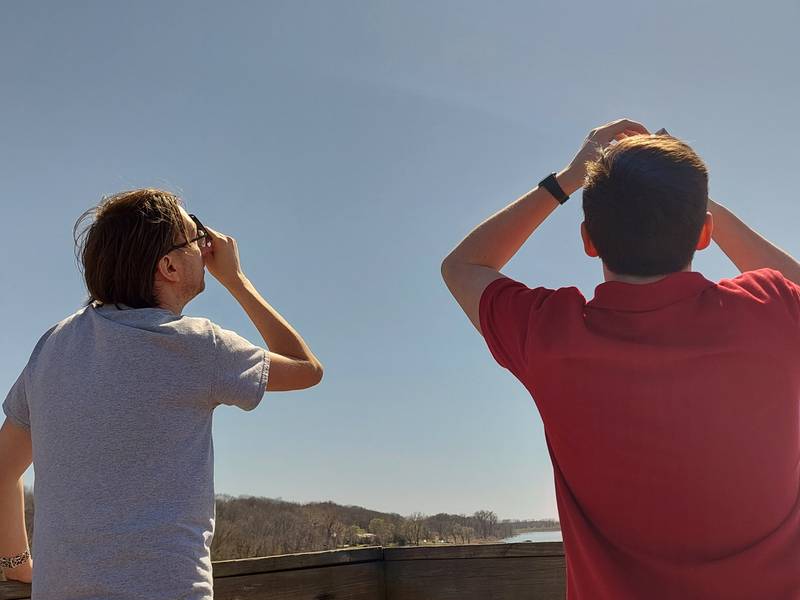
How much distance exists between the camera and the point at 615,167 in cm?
157

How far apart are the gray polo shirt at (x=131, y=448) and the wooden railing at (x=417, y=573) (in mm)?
954

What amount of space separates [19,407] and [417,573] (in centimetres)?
154

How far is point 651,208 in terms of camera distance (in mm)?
1525

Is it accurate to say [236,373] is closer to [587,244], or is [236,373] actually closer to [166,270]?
[166,270]

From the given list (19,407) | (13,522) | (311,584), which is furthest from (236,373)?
(311,584)

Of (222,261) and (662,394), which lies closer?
(662,394)

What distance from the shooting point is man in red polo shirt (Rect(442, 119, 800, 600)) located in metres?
1.36

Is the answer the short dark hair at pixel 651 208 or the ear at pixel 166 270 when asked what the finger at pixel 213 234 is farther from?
the short dark hair at pixel 651 208

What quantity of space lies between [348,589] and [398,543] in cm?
29

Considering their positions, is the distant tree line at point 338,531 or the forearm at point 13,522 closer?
the forearm at point 13,522

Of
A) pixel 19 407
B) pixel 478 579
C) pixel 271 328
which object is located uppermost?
pixel 271 328

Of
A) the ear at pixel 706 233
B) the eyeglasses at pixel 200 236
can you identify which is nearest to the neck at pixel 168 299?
the eyeglasses at pixel 200 236

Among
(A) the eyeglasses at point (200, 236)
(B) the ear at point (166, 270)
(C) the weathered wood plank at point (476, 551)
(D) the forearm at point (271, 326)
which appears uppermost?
(A) the eyeglasses at point (200, 236)

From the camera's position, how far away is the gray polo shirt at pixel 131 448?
5.48 ft
